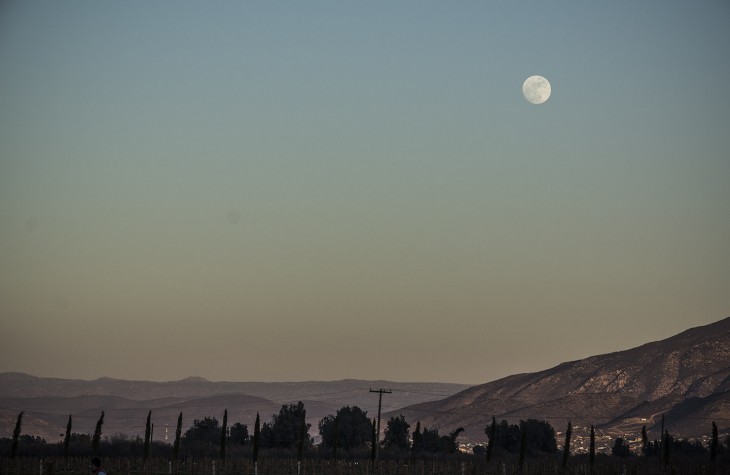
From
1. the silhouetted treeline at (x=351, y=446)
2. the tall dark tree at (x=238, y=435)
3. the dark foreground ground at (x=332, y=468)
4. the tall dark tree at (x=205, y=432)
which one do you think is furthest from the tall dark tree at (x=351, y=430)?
the dark foreground ground at (x=332, y=468)

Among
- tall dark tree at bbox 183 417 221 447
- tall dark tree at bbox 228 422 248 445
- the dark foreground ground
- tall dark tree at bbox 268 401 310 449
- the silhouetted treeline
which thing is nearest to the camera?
the dark foreground ground

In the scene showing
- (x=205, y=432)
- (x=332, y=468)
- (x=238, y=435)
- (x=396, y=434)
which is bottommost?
(x=332, y=468)

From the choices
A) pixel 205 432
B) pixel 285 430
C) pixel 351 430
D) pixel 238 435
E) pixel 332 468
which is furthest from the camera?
pixel 205 432

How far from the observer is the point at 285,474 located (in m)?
99.4

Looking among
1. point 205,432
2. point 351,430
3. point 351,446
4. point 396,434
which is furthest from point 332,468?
point 205,432

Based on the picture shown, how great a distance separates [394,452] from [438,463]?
22220 mm

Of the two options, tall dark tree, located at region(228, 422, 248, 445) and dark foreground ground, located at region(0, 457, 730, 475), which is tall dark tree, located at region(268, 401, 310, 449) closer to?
tall dark tree, located at region(228, 422, 248, 445)

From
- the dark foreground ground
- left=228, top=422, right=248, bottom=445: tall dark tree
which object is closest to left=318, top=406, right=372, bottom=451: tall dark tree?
left=228, top=422, right=248, bottom=445: tall dark tree

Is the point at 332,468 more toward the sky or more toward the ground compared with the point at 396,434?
more toward the ground

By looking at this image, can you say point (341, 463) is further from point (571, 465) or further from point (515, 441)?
point (515, 441)

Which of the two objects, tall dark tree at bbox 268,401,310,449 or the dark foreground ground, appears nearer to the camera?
the dark foreground ground

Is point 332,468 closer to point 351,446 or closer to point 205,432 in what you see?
point 351,446

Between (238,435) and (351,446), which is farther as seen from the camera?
(351,446)

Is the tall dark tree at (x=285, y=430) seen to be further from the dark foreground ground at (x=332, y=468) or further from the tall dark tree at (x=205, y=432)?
the dark foreground ground at (x=332, y=468)
